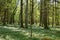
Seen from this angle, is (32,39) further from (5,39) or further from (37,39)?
(5,39)

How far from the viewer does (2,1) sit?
3309 cm

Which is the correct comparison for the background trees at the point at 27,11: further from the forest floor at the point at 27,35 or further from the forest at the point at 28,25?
the forest floor at the point at 27,35


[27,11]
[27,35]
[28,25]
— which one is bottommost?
[28,25]

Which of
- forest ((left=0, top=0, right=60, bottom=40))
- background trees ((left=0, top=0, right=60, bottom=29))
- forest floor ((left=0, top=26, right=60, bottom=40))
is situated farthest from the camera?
background trees ((left=0, top=0, right=60, bottom=29))

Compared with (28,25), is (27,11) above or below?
above

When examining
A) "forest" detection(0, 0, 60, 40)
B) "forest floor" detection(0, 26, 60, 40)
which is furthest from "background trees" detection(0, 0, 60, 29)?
"forest floor" detection(0, 26, 60, 40)

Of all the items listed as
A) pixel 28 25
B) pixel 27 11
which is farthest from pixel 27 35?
pixel 28 25

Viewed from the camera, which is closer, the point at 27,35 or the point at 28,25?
the point at 27,35

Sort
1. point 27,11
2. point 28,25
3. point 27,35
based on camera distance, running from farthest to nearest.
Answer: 1. point 28,25
2. point 27,11
3. point 27,35

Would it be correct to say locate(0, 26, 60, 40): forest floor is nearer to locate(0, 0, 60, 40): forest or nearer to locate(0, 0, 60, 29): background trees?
locate(0, 0, 60, 40): forest

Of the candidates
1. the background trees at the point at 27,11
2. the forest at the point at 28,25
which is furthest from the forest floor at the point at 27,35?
the background trees at the point at 27,11

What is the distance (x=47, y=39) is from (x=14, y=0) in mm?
30538

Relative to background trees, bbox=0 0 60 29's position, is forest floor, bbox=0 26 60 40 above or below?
below

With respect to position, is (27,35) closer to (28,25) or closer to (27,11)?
(27,11)
